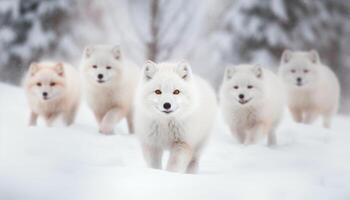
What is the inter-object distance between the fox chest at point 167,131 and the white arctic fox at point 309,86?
1.21 m

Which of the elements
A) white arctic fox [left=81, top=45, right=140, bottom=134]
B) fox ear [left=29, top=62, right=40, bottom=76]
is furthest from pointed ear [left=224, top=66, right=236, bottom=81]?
fox ear [left=29, top=62, right=40, bottom=76]

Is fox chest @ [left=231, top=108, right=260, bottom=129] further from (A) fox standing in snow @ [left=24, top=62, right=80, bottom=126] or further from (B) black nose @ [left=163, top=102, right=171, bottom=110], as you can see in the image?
(B) black nose @ [left=163, top=102, right=171, bottom=110]

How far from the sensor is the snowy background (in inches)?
69.1

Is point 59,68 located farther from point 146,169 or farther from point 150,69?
point 146,169

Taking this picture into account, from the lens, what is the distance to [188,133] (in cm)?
203

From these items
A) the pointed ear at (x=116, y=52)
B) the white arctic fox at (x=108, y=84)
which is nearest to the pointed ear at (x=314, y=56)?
the white arctic fox at (x=108, y=84)

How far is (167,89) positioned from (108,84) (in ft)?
2.95

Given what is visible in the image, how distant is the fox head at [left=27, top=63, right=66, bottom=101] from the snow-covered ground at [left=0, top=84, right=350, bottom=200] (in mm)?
164

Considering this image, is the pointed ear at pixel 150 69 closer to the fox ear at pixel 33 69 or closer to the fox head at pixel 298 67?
the fox ear at pixel 33 69

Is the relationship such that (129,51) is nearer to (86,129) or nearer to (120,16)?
(120,16)

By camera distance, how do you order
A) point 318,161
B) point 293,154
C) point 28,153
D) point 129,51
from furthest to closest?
point 129,51 → point 293,154 → point 318,161 → point 28,153

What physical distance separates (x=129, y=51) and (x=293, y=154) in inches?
39.3

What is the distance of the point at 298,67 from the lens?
10.1 ft

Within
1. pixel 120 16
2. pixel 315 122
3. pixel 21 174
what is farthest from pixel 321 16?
pixel 21 174
